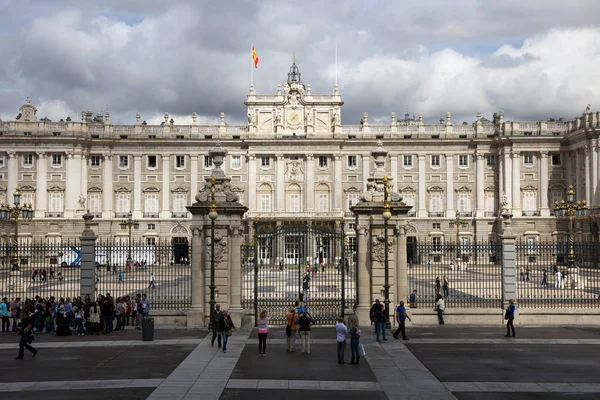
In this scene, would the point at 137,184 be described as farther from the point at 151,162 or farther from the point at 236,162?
the point at 236,162

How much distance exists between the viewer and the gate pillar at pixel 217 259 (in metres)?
25.5

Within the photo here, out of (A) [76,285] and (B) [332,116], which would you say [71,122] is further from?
(A) [76,285]

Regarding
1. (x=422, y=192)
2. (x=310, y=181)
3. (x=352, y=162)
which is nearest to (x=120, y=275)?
(x=310, y=181)

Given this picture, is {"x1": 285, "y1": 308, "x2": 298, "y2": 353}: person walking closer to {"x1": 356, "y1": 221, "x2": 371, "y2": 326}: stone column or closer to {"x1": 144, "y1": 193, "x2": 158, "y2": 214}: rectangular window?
{"x1": 356, "y1": 221, "x2": 371, "y2": 326}: stone column

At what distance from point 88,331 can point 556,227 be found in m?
63.7

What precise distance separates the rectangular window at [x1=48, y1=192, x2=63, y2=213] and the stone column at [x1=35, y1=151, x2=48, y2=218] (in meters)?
0.53

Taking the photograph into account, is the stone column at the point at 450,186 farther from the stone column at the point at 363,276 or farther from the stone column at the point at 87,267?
the stone column at the point at 87,267

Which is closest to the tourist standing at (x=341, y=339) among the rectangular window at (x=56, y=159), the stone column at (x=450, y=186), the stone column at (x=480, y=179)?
the stone column at (x=450, y=186)

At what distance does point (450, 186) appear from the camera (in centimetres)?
8044

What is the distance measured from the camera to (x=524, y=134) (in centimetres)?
7925

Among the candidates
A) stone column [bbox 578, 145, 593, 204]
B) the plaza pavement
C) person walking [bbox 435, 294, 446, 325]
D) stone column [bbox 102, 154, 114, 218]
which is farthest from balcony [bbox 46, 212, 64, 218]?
person walking [bbox 435, 294, 446, 325]

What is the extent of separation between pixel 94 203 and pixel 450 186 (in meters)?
40.8

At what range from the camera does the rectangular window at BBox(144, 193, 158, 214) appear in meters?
80.8

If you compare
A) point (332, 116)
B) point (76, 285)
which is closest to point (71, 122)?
point (332, 116)
